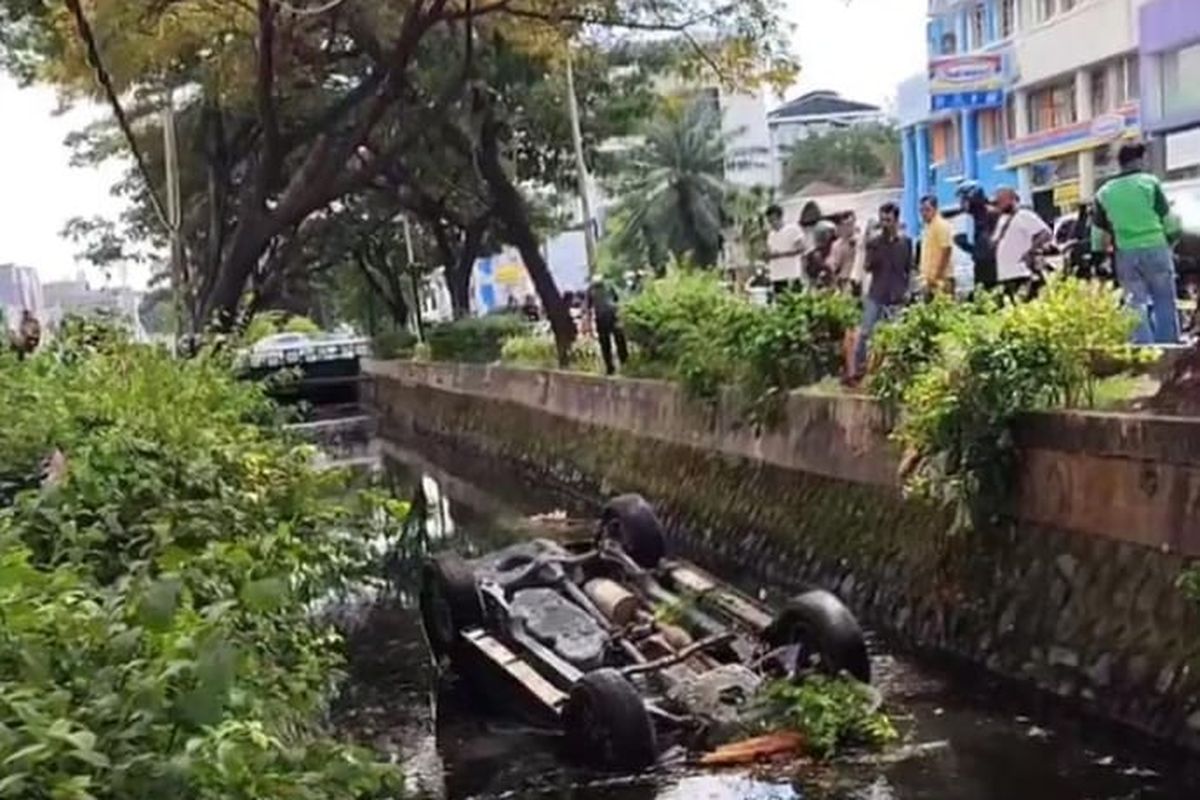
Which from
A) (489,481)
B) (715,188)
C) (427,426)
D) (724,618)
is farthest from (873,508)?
(715,188)

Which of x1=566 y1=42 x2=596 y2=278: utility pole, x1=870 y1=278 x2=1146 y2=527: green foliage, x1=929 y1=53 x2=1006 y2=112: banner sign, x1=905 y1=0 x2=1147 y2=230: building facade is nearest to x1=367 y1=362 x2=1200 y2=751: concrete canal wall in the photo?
x1=870 y1=278 x2=1146 y2=527: green foliage

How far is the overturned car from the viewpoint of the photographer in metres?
9.54

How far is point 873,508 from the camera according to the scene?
1375 centimetres

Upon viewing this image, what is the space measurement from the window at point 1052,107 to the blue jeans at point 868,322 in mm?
29619

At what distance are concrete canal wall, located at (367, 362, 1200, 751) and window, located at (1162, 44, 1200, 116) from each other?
15.8 m

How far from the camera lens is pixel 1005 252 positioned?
1573cm

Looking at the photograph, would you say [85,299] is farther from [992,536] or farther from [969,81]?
[992,536]

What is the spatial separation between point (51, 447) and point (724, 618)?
418 centimetres

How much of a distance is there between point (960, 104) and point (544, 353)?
22.4 m

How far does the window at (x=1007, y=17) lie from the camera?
4853 centimetres

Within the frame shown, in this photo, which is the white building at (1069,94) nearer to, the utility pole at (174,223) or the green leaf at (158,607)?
the utility pole at (174,223)

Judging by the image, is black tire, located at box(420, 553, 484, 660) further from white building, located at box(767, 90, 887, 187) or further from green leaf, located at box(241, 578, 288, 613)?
white building, located at box(767, 90, 887, 187)

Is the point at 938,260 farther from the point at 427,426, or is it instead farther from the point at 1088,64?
the point at 1088,64

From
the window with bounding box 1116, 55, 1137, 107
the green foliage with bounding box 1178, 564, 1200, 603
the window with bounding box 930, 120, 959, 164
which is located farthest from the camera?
the window with bounding box 930, 120, 959, 164
